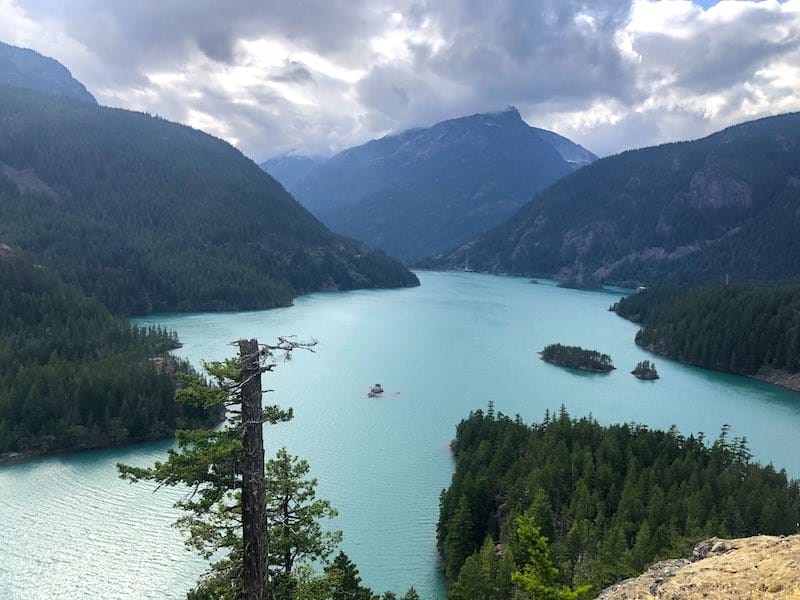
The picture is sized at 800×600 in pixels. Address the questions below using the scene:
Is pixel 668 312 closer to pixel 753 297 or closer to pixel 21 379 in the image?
pixel 753 297

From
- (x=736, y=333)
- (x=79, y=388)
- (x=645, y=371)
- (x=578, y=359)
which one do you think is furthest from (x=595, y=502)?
(x=736, y=333)

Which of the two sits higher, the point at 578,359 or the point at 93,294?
the point at 93,294

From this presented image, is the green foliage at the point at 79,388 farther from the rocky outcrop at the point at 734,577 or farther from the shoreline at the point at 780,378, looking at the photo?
the shoreline at the point at 780,378

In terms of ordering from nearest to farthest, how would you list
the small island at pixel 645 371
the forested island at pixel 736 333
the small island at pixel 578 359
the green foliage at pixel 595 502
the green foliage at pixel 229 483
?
1. the green foliage at pixel 229 483
2. the green foliage at pixel 595 502
3. the small island at pixel 645 371
4. the small island at pixel 578 359
5. the forested island at pixel 736 333

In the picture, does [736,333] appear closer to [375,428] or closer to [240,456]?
[375,428]

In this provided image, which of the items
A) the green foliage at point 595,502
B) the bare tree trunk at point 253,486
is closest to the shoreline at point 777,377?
the green foliage at point 595,502

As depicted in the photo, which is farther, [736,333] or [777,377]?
[736,333]
